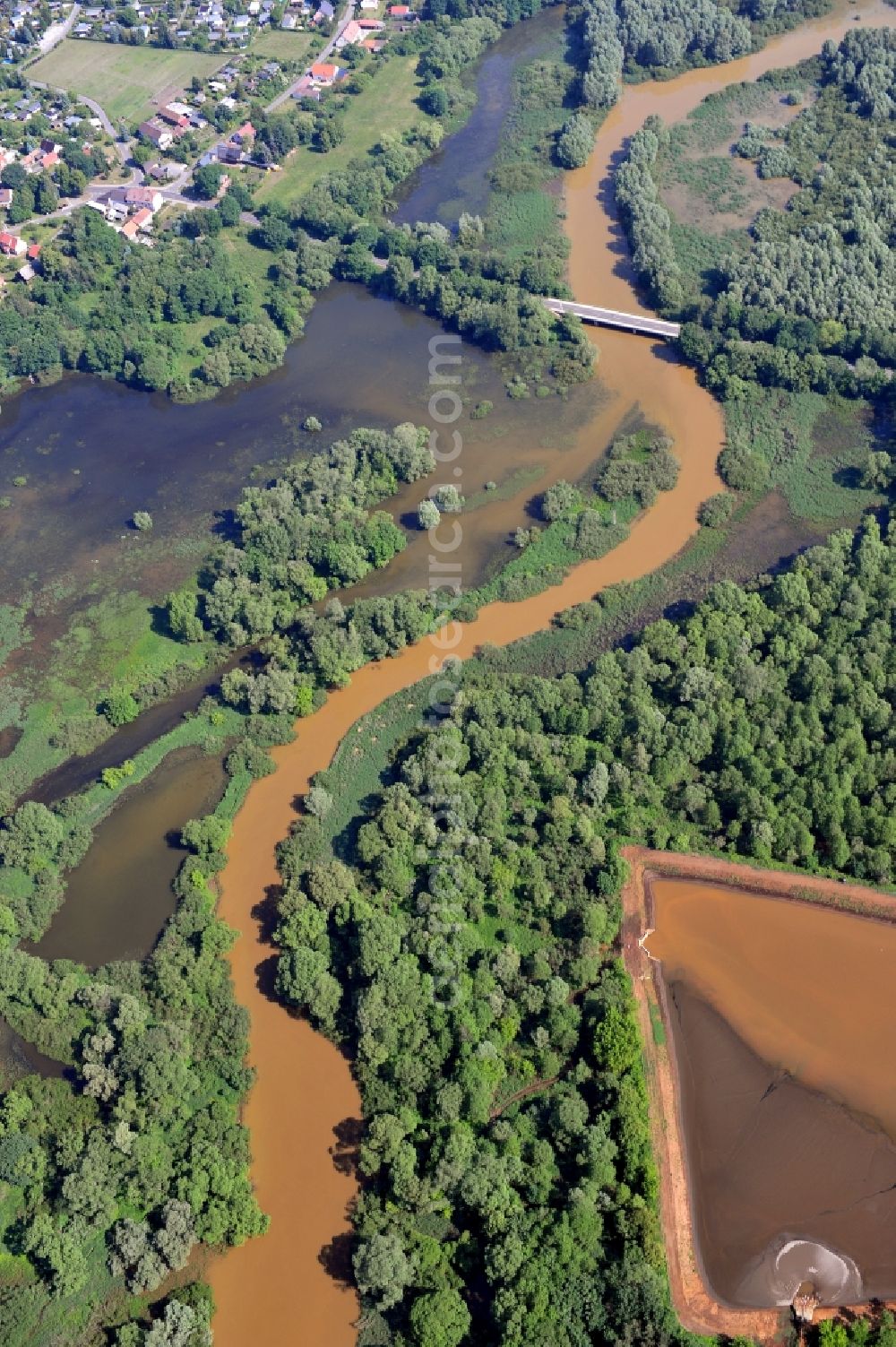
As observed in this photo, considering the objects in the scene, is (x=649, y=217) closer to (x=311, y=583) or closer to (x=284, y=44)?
(x=311, y=583)

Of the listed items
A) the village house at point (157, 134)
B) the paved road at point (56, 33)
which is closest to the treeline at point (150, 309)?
the village house at point (157, 134)

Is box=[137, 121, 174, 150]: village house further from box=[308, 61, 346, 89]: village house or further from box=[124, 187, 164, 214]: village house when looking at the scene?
box=[308, 61, 346, 89]: village house

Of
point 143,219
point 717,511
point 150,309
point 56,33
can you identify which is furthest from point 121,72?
point 717,511

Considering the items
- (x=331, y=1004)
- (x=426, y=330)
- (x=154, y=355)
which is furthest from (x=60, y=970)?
(x=426, y=330)

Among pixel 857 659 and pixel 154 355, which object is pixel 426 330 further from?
pixel 857 659

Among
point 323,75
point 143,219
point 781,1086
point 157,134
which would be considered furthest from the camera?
point 323,75

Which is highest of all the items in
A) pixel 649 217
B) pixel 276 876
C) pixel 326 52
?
pixel 326 52
